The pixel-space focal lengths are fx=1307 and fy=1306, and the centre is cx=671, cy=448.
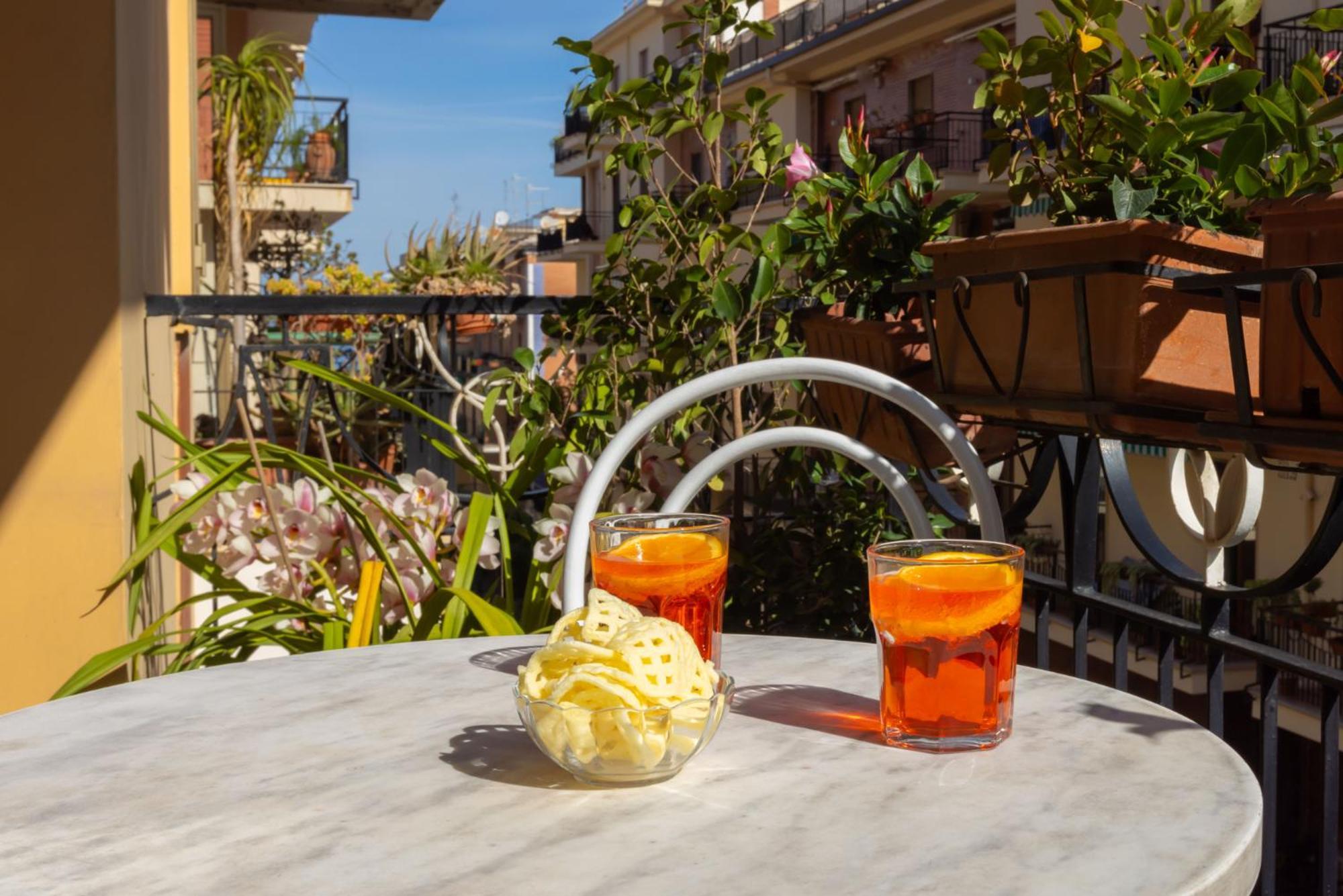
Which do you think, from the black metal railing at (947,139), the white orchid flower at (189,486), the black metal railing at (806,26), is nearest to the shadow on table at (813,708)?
the white orchid flower at (189,486)

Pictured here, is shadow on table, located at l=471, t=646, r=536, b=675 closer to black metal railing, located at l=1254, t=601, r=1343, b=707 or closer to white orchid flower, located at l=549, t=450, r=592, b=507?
white orchid flower, located at l=549, t=450, r=592, b=507

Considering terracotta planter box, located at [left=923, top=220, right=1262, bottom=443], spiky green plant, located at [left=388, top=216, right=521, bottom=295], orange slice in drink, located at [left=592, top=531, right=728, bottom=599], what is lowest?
orange slice in drink, located at [left=592, top=531, right=728, bottom=599]

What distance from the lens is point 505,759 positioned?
0.78 meters

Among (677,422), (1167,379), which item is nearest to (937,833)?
(1167,379)

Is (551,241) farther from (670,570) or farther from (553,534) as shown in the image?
(670,570)

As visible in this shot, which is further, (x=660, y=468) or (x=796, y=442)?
(x=660, y=468)

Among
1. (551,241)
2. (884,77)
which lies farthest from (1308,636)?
(551,241)

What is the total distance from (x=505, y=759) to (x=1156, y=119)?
2.71ft

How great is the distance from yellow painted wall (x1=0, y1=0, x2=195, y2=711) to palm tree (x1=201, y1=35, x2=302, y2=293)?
570 centimetres

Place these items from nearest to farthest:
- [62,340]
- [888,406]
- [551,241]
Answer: [888,406]
[62,340]
[551,241]

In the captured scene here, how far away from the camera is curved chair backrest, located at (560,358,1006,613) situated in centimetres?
100

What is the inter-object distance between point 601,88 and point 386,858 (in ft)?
5.58

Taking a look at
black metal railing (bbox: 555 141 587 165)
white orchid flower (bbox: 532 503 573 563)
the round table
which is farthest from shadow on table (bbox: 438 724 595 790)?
black metal railing (bbox: 555 141 587 165)

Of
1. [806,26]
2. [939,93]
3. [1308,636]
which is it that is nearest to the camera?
[1308,636]
